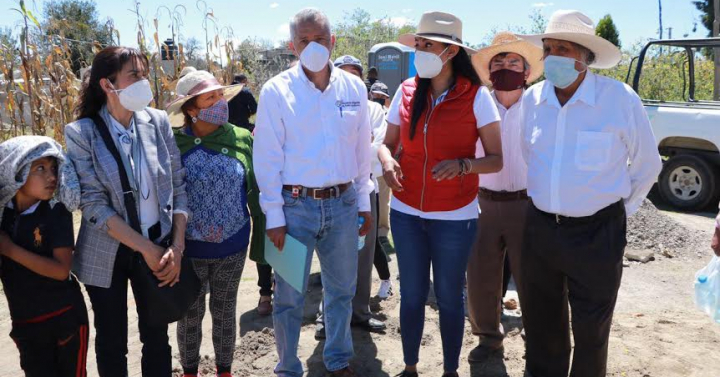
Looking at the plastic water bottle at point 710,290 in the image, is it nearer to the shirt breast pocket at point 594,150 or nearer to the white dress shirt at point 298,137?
the shirt breast pocket at point 594,150

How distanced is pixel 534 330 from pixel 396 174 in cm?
111

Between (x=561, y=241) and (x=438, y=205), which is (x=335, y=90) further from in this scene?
(x=561, y=241)

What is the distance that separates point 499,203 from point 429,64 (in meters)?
0.98

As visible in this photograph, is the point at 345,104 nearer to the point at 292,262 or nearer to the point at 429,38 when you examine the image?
the point at 429,38

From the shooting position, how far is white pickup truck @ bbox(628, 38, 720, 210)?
7703mm

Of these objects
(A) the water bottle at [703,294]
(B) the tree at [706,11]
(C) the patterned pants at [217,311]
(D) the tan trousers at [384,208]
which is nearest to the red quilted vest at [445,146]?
(C) the patterned pants at [217,311]

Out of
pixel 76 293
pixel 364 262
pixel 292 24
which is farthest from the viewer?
pixel 364 262

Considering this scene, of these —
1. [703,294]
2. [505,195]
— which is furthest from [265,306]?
[703,294]

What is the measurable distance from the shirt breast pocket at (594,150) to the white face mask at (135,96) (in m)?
2.03

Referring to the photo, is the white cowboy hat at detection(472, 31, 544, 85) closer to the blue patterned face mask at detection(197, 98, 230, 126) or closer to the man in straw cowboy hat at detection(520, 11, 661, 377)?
the man in straw cowboy hat at detection(520, 11, 661, 377)

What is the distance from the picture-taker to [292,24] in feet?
9.51

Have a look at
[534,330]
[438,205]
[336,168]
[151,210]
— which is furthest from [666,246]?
[151,210]

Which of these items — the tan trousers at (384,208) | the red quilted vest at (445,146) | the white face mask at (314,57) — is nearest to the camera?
the white face mask at (314,57)

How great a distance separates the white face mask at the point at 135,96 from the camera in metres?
2.59
